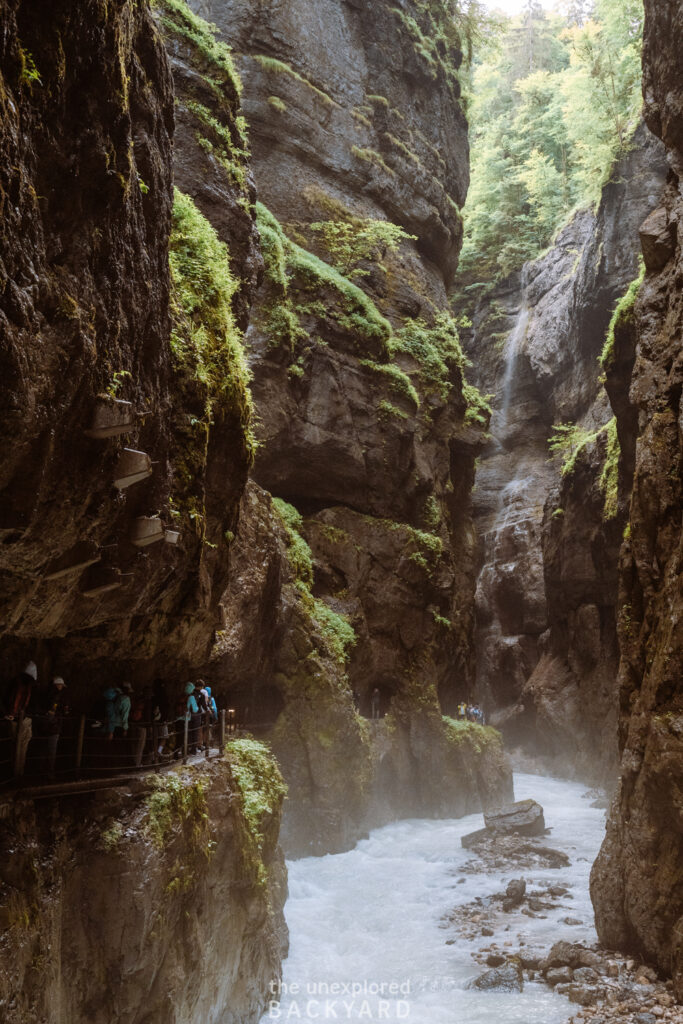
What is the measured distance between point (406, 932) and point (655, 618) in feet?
27.6

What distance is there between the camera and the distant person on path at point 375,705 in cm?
2313

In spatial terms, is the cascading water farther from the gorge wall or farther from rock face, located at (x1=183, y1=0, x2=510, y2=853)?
the gorge wall

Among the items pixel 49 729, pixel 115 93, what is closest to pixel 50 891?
pixel 49 729

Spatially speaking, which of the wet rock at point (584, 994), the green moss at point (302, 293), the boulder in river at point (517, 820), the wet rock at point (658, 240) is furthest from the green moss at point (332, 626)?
the wet rock at point (658, 240)

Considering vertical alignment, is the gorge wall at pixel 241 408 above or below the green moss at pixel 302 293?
below

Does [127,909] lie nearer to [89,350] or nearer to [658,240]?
[89,350]

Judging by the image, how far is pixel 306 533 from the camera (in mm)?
23094

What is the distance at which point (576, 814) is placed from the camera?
88.6ft

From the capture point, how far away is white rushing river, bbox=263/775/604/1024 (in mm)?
11977

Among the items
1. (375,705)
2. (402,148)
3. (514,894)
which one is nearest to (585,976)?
(514,894)

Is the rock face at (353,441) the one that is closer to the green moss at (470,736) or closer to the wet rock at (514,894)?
the green moss at (470,736)

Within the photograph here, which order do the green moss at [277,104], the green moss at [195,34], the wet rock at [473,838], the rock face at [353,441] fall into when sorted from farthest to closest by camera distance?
the green moss at [277,104] → the wet rock at [473,838] → the rock face at [353,441] → the green moss at [195,34]

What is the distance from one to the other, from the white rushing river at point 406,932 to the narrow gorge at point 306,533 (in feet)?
0.37

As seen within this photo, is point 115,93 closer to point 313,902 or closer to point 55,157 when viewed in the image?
point 55,157
